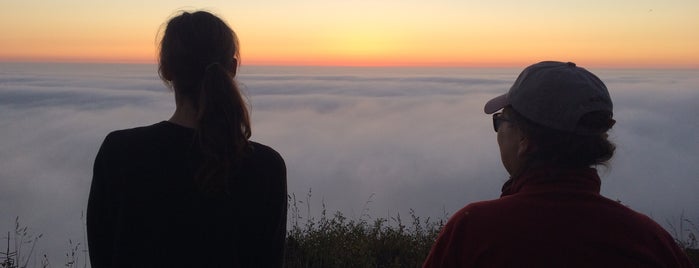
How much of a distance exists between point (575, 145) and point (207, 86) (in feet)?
3.35

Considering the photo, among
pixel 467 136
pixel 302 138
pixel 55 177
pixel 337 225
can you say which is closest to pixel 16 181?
pixel 55 177

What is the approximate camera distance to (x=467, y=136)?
395 ft

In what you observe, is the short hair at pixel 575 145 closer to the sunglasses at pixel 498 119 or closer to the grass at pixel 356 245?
the sunglasses at pixel 498 119

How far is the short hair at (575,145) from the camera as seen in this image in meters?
1.46

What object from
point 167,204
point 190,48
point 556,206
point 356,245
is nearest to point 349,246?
point 356,245

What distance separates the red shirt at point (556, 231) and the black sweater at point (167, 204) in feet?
2.21

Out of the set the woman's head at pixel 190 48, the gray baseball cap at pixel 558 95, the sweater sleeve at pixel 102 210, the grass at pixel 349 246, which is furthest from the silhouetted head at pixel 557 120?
the grass at pixel 349 246

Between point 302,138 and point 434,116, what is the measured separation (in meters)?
46.0

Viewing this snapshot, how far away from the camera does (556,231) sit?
1.38m

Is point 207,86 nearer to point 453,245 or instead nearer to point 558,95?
point 453,245

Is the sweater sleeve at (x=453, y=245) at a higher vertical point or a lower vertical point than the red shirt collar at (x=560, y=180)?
lower

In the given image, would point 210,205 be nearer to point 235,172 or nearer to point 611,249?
point 235,172

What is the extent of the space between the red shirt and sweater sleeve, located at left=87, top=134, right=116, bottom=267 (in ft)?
3.27

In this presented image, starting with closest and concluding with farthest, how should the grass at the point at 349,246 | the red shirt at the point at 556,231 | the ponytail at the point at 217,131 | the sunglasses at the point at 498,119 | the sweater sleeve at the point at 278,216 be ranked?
the red shirt at the point at 556,231 < the sunglasses at the point at 498,119 < the ponytail at the point at 217,131 < the sweater sleeve at the point at 278,216 < the grass at the point at 349,246
